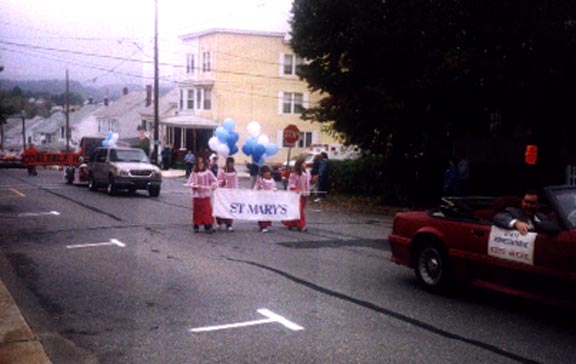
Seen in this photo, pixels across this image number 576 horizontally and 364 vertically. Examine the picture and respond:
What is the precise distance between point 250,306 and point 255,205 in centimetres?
750

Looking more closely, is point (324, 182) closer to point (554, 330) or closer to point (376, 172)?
point (376, 172)

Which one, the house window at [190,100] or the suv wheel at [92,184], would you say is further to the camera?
the house window at [190,100]

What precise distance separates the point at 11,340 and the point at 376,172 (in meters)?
19.3

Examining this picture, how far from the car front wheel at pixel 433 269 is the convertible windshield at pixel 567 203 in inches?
67.6

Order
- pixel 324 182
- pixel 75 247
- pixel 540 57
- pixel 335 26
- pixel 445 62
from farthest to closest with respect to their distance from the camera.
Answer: pixel 324 182
pixel 335 26
pixel 445 62
pixel 540 57
pixel 75 247

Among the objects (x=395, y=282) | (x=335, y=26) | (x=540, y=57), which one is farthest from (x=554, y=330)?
(x=335, y=26)

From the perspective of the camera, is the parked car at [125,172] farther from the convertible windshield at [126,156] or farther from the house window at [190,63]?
the house window at [190,63]

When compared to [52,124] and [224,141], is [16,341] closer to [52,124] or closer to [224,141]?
[224,141]

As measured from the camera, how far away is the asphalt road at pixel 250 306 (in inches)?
250

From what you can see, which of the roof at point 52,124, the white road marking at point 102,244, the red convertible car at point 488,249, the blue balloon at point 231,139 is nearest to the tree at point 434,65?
the blue balloon at point 231,139

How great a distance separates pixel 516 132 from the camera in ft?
71.9

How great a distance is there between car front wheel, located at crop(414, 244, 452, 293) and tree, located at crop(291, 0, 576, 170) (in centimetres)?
837

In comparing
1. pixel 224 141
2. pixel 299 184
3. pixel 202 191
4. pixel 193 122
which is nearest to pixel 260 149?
pixel 224 141

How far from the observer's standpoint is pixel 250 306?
8.04m
